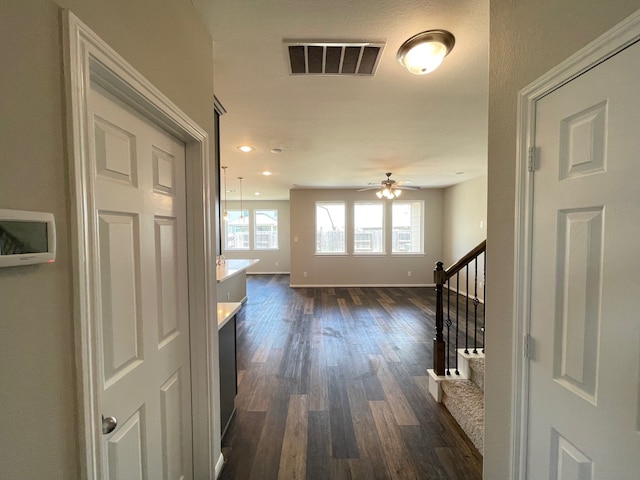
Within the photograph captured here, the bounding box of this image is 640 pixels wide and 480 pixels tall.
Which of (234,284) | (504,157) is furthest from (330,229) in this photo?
(504,157)

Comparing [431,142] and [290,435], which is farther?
[431,142]

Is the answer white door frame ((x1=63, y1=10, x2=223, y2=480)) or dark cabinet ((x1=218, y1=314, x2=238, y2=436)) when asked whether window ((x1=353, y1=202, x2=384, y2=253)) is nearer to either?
dark cabinet ((x1=218, y1=314, x2=238, y2=436))

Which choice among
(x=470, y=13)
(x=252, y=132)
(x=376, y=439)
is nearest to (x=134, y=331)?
(x=376, y=439)

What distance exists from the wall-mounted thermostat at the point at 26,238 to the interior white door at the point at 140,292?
0.55 ft

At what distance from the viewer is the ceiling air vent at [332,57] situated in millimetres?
1548

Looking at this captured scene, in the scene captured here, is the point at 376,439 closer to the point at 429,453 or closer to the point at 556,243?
the point at 429,453

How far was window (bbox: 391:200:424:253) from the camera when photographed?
7043 millimetres

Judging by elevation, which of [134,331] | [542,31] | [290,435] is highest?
[542,31]

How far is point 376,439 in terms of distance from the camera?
6.14ft

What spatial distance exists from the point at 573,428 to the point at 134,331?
1.59 meters

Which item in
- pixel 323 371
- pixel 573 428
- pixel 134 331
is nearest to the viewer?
pixel 573 428

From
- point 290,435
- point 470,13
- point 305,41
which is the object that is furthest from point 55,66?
point 290,435

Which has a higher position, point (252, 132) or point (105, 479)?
point (252, 132)

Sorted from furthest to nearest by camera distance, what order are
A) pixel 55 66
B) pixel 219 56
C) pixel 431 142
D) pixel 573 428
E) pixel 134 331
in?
1. pixel 431 142
2. pixel 219 56
3. pixel 134 331
4. pixel 573 428
5. pixel 55 66
